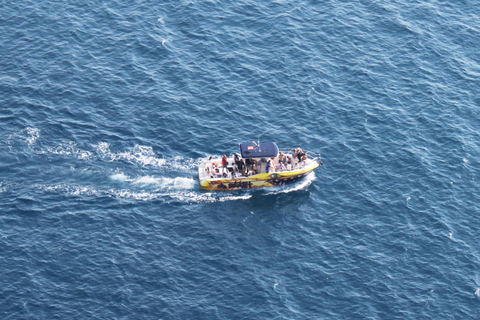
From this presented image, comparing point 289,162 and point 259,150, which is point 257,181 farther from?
point 289,162

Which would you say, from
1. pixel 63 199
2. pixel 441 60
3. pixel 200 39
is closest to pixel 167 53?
pixel 200 39

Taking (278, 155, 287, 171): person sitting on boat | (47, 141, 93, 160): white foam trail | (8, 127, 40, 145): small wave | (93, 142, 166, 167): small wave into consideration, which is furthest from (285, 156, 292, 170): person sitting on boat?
(8, 127, 40, 145): small wave

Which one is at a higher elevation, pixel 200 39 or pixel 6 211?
pixel 200 39

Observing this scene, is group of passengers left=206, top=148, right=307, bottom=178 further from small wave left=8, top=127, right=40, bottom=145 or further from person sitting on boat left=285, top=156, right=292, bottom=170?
small wave left=8, top=127, right=40, bottom=145

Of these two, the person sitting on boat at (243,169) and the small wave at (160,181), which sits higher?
the person sitting on boat at (243,169)

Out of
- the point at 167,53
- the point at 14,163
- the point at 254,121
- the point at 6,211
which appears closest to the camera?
the point at 6,211

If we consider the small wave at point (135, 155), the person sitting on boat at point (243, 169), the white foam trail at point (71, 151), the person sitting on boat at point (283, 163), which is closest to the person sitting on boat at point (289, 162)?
the person sitting on boat at point (283, 163)

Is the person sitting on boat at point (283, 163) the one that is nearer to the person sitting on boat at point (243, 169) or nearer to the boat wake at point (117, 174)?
the boat wake at point (117, 174)

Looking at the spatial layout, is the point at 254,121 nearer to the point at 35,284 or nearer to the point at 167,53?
the point at 167,53
